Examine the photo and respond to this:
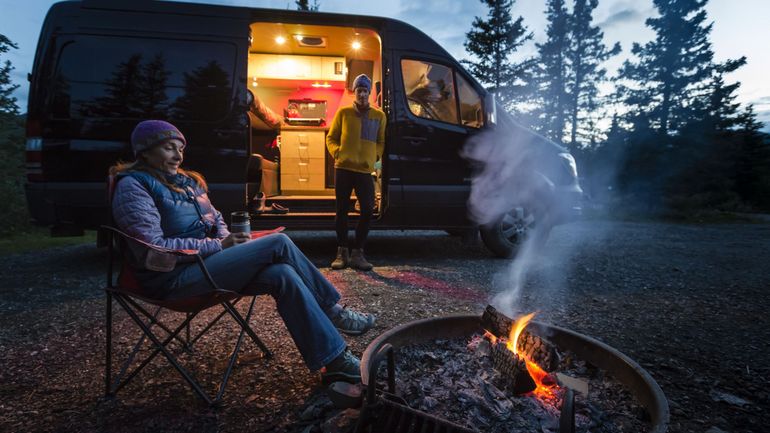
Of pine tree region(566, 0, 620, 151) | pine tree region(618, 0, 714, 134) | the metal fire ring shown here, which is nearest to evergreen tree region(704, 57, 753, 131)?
pine tree region(618, 0, 714, 134)

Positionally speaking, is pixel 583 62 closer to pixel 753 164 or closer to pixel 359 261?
pixel 753 164

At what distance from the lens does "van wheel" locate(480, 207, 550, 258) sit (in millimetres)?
4895

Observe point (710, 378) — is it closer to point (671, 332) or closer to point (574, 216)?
point (671, 332)

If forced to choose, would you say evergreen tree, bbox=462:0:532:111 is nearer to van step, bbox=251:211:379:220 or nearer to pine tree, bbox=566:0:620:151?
pine tree, bbox=566:0:620:151

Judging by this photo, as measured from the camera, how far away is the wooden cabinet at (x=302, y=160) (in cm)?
665

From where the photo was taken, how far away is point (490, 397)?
1.61 m

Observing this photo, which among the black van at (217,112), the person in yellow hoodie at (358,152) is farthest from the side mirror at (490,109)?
the person in yellow hoodie at (358,152)

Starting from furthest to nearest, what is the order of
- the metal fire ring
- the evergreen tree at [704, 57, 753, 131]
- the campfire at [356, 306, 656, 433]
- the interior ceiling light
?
the evergreen tree at [704, 57, 753, 131], the interior ceiling light, the metal fire ring, the campfire at [356, 306, 656, 433]

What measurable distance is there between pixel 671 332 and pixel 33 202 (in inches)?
214

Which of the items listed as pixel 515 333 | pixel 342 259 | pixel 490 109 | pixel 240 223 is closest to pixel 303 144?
pixel 342 259

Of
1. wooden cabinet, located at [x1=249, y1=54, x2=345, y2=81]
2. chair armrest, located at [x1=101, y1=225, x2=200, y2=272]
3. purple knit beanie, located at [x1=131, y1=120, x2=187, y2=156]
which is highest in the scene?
wooden cabinet, located at [x1=249, y1=54, x2=345, y2=81]

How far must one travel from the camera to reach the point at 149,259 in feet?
5.34

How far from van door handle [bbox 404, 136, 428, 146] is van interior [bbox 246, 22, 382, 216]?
1331 millimetres

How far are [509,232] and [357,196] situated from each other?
2.02 m
